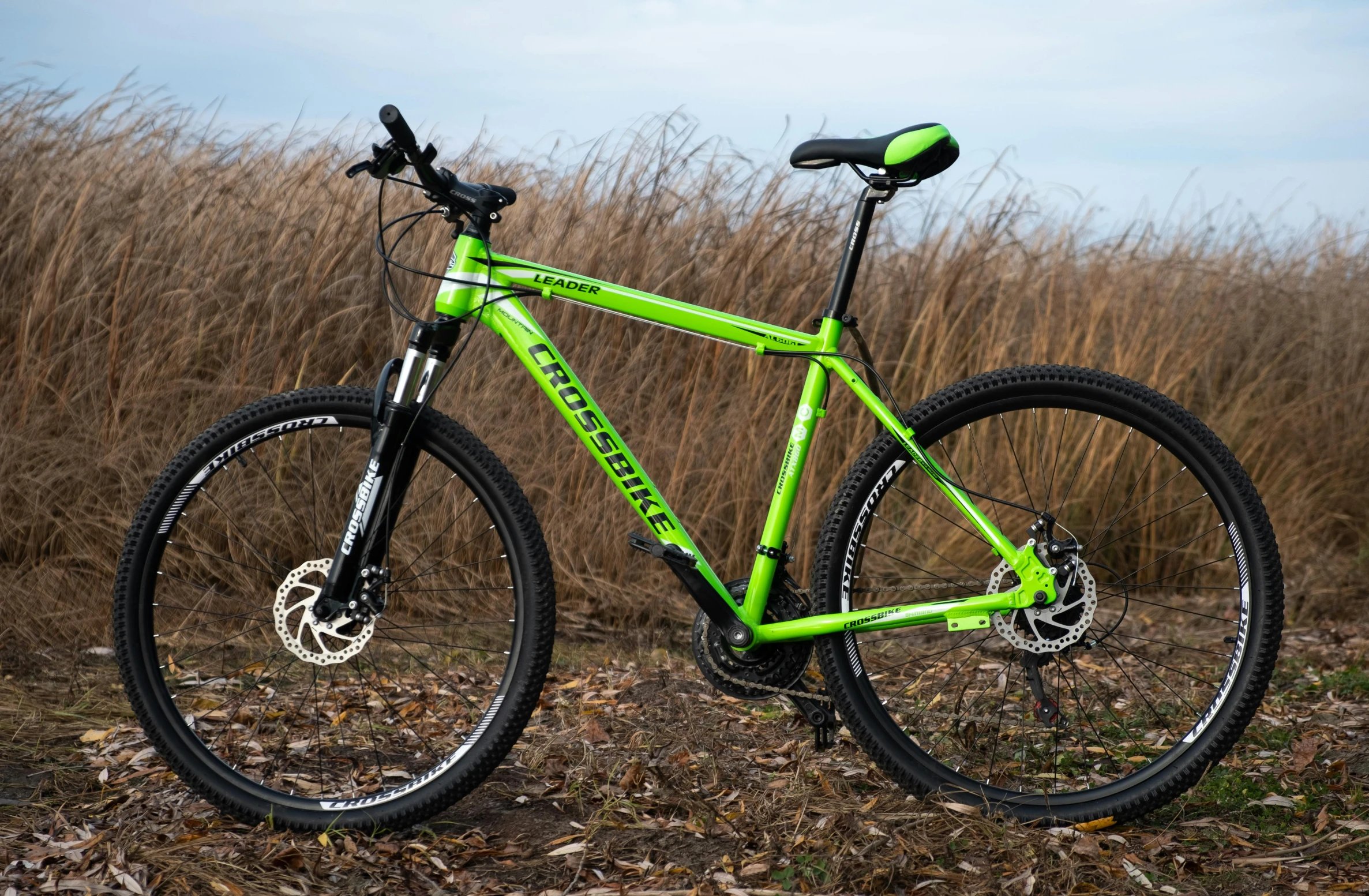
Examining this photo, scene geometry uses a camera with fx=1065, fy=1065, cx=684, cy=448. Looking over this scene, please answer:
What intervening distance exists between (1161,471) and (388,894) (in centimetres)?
434

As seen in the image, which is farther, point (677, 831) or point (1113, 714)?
point (1113, 714)

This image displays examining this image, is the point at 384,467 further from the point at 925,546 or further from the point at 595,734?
the point at 925,546

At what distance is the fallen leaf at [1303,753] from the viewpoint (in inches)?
118

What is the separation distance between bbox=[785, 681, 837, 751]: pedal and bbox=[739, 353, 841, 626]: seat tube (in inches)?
7.8

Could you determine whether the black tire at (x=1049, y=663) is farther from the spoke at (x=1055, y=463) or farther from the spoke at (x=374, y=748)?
the spoke at (x=374, y=748)

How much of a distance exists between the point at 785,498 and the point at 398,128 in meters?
1.21

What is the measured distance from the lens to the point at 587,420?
2555mm

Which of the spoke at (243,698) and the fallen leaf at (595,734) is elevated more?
the fallen leaf at (595,734)

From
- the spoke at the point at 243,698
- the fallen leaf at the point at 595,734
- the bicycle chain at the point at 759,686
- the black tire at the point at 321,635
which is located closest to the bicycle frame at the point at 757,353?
the bicycle chain at the point at 759,686

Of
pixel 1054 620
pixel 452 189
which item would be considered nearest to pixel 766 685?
pixel 1054 620

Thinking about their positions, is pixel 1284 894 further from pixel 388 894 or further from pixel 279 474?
pixel 279 474

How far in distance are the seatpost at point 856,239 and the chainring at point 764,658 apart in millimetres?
689

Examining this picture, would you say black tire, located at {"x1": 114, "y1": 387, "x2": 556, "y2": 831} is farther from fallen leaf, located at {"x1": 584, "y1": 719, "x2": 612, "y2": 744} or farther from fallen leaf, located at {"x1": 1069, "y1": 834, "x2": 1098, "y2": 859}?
fallen leaf, located at {"x1": 1069, "y1": 834, "x2": 1098, "y2": 859}

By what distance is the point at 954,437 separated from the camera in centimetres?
501
